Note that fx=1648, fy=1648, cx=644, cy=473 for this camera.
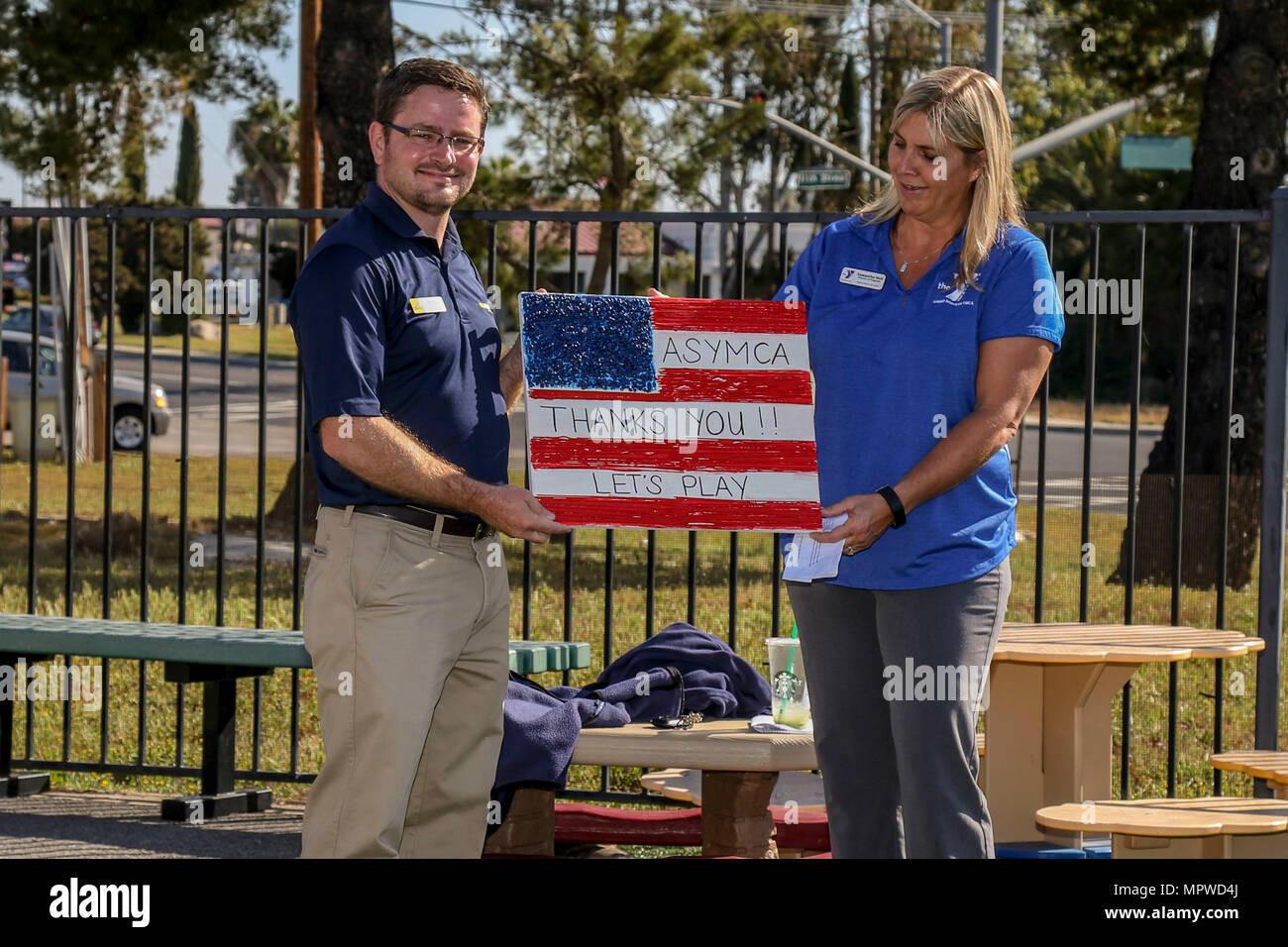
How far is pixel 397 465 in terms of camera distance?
340 centimetres

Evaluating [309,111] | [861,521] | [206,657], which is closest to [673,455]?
[861,521]

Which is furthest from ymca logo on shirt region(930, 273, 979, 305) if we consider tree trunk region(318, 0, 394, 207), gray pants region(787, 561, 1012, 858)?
tree trunk region(318, 0, 394, 207)

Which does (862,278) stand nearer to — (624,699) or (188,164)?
(624,699)

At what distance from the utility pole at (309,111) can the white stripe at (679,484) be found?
1095cm

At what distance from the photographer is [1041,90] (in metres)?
43.8

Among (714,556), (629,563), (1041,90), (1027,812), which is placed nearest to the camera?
(1027,812)

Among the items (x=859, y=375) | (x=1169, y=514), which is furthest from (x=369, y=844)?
(x=1169, y=514)

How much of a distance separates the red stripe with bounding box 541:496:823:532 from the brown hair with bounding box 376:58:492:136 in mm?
898

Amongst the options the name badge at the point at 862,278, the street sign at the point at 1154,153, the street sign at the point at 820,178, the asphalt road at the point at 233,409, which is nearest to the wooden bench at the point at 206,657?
the name badge at the point at 862,278

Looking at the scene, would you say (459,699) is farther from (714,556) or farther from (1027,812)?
(714,556)

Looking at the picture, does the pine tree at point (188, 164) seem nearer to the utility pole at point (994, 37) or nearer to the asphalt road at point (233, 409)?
the asphalt road at point (233, 409)

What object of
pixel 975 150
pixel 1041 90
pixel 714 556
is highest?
pixel 1041 90

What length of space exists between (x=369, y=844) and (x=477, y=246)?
12585 millimetres

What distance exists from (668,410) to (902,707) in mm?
878
